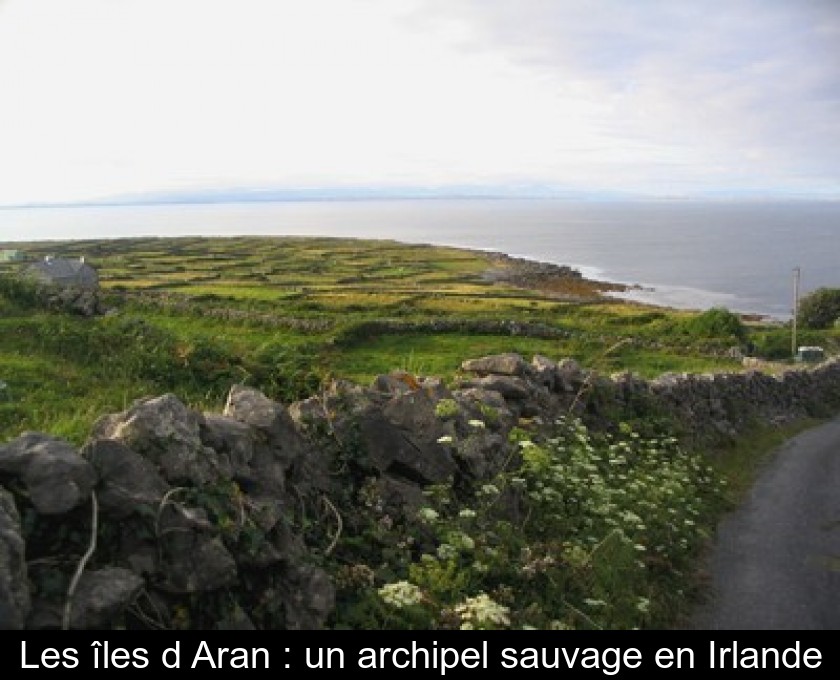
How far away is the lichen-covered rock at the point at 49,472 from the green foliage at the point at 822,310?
76501 mm

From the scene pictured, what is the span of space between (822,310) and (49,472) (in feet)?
261

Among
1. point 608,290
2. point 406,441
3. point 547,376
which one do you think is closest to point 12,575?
point 406,441

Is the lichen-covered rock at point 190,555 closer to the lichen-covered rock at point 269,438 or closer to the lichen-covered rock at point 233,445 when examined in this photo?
the lichen-covered rock at point 233,445

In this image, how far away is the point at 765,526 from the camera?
48.7 ft

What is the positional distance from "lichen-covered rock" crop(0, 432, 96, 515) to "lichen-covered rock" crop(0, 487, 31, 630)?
33 cm

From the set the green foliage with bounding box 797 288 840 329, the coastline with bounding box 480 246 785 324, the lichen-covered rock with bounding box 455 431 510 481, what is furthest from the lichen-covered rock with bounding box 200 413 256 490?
the coastline with bounding box 480 246 785 324

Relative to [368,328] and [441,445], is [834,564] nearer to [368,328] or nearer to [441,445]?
[441,445]

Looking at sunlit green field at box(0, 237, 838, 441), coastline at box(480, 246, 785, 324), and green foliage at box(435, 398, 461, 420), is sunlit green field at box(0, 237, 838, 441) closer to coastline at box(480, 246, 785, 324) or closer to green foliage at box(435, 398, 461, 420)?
coastline at box(480, 246, 785, 324)

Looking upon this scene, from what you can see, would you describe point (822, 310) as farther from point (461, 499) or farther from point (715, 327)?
point (461, 499)

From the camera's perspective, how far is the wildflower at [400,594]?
7.22 m

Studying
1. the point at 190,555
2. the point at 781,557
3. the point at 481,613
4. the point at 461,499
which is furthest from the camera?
the point at 781,557

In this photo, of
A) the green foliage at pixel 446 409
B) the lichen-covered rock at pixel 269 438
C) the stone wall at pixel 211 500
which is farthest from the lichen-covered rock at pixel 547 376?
the lichen-covered rock at pixel 269 438

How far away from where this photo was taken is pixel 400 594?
721 centimetres

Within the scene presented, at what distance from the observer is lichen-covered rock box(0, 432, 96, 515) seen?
5.92 metres
